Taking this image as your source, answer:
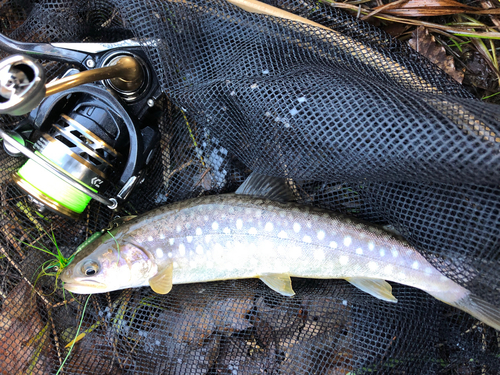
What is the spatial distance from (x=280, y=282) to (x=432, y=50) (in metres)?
1.82

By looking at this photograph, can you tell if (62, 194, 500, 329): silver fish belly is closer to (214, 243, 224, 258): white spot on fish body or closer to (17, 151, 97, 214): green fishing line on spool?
(214, 243, 224, 258): white spot on fish body

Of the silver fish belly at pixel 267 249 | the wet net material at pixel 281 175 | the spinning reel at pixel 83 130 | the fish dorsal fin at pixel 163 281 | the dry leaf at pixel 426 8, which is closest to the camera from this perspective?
the wet net material at pixel 281 175

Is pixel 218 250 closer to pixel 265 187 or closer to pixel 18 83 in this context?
pixel 265 187

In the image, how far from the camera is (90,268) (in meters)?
2.08

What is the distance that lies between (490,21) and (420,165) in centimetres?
147

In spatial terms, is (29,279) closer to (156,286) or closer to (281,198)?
(156,286)

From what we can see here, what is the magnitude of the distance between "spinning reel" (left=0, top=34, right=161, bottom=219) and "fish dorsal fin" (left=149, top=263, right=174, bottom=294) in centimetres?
51

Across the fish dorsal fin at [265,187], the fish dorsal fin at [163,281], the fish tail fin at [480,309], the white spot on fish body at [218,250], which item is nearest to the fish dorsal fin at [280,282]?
the white spot on fish body at [218,250]

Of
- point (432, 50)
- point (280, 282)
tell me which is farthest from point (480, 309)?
point (432, 50)

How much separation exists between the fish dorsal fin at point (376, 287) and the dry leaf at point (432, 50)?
1451mm

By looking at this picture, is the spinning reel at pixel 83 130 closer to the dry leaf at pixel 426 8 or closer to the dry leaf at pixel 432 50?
the dry leaf at pixel 426 8

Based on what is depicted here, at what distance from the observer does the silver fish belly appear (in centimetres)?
200

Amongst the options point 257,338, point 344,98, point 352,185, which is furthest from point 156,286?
point 344,98

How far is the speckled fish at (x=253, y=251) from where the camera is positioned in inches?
79.0
